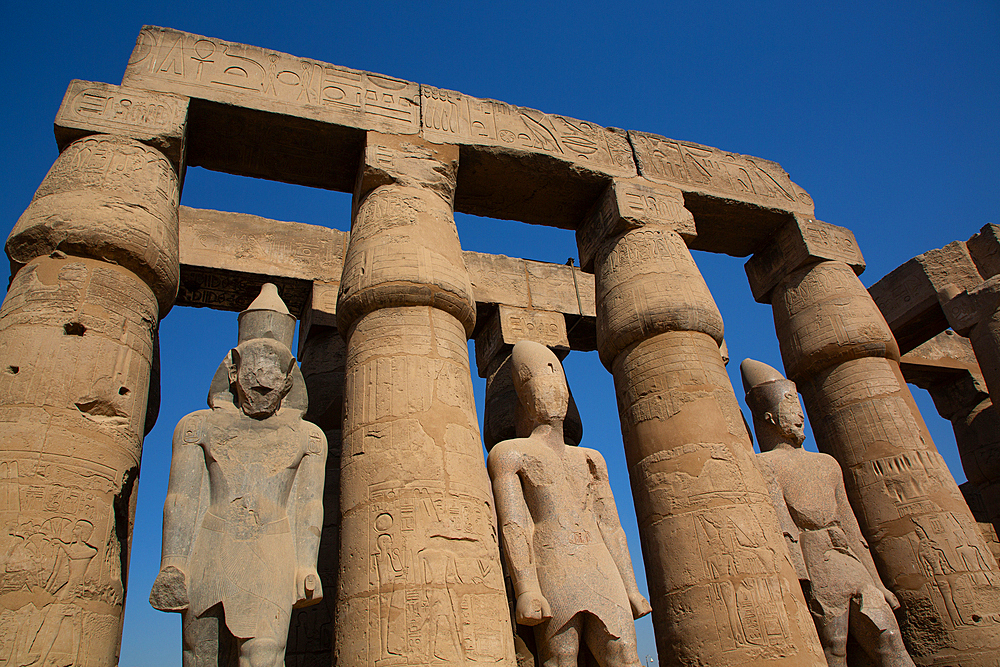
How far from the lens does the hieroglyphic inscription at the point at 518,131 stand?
7023mm

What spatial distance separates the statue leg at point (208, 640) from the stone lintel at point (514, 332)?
5.85m

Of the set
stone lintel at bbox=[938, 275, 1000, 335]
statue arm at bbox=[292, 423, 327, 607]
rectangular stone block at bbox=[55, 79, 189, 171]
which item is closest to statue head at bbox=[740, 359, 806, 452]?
stone lintel at bbox=[938, 275, 1000, 335]

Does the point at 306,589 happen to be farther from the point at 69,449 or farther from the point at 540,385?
the point at 540,385

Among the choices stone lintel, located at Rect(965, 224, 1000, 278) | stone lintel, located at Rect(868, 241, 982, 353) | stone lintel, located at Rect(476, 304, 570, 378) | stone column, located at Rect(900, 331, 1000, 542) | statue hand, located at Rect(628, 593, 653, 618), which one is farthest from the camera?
stone column, located at Rect(900, 331, 1000, 542)

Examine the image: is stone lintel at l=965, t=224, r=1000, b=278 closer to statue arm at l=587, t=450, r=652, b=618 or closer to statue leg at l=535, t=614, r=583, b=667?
statue arm at l=587, t=450, r=652, b=618

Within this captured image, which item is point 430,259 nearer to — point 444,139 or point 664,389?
point 444,139

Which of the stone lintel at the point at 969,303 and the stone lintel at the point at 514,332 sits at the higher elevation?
the stone lintel at the point at 514,332

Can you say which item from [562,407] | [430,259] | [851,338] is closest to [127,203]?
[430,259]

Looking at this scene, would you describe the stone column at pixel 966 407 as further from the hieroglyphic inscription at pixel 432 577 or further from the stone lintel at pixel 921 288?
the hieroglyphic inscription at pixel 432 577

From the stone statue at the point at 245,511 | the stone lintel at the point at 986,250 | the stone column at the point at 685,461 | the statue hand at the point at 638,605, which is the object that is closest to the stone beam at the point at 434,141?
the stone column at the point at 685,461

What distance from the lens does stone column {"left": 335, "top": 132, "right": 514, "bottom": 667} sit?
4.11 meters

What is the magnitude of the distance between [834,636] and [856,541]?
817 millimetres

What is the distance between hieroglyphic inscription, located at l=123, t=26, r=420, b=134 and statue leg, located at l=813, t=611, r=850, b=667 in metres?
5.41

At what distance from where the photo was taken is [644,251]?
22.7 ft
